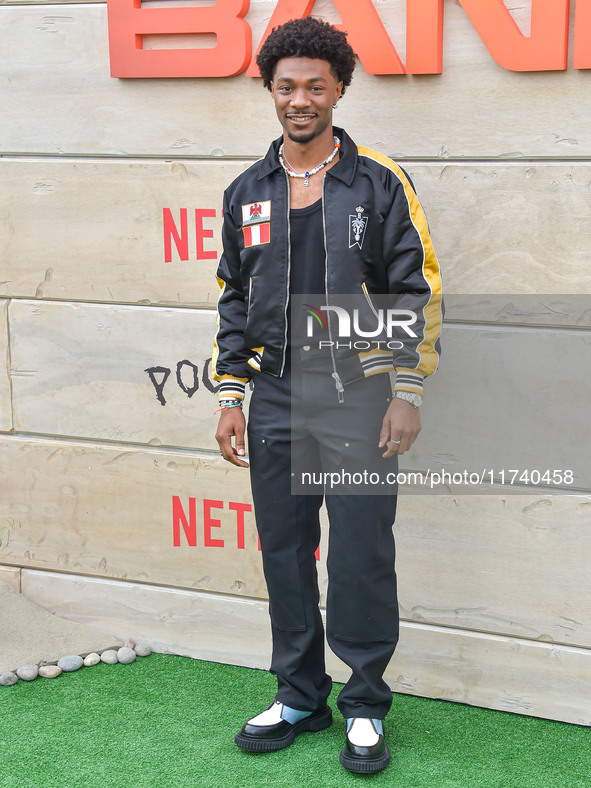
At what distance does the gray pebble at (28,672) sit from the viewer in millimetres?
2912

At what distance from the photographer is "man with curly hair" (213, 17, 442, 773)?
227 centimetres

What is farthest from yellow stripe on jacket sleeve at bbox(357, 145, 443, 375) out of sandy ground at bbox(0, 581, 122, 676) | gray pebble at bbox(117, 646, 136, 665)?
sandy ground at bbox(0, 581, 122, 676)

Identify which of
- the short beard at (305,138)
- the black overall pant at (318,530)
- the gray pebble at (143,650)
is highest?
the short beard at (305,138)

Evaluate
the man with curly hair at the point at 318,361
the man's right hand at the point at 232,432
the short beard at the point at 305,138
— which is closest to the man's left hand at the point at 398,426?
the man with curly hair at the point at 318,361

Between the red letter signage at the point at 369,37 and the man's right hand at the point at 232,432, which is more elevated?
the red letter signage at the point at 369,37

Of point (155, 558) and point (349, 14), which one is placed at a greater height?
point (349, 14)

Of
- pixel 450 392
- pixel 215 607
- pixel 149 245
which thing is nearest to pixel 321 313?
pixel 450 392

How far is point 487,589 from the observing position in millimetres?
2742

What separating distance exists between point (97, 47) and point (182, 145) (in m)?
0.42

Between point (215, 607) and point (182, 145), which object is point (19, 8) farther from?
point (215, 607)

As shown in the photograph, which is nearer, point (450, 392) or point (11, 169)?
point (450, 392)

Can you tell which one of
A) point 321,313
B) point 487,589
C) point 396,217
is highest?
point 396,217

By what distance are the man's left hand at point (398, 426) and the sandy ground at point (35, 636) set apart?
4.52 feet

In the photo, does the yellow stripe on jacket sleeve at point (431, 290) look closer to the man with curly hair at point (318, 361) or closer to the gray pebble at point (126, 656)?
the man with curly hair at point (318, 361)
